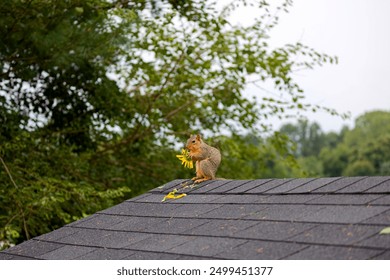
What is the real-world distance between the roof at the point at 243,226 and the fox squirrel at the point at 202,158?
153mm

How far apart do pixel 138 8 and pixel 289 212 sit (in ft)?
24.3

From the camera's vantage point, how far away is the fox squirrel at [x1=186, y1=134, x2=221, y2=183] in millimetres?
4812

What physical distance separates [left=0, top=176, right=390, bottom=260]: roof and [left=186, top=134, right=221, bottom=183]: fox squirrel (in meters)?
0.15

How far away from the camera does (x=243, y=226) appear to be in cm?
343

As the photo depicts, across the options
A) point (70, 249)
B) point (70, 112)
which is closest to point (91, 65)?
point (70, 112)

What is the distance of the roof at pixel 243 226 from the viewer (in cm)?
291

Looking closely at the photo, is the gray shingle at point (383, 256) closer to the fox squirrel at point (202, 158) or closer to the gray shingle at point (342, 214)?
the gray shingle at point (342, 214)

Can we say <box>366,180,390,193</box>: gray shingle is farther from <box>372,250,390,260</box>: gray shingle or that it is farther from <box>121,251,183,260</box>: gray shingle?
<box>121,251,183,260</box>: gray shingle

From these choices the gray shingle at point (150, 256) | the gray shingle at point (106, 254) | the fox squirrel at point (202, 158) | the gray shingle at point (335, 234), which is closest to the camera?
the gray shingle at point (335, 234)

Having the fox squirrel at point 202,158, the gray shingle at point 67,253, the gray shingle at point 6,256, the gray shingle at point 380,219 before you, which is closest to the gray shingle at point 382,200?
the gray shingle at point 380,219

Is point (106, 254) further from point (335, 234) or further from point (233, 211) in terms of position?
point (335, 234)

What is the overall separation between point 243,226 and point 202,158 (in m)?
1.51

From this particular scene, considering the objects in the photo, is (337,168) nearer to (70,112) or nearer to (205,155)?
(70,112)

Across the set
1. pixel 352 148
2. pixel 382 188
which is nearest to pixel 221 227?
pixel 382 188
